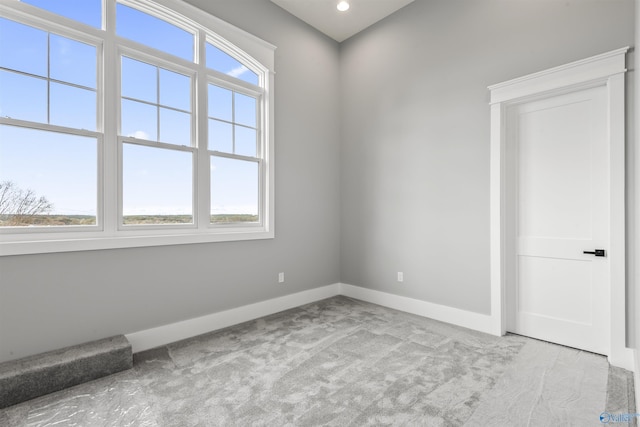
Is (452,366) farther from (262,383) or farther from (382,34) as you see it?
(382,34)

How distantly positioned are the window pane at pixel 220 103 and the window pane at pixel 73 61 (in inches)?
40.5

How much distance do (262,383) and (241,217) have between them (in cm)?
187

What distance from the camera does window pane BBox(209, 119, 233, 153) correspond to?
3273 mm

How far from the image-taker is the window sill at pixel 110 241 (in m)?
2.15

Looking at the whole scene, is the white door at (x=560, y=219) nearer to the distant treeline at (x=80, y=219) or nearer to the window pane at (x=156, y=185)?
the distant treeline at (x=80, y=219)

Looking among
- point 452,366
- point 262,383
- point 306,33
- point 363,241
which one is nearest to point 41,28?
point 306,33

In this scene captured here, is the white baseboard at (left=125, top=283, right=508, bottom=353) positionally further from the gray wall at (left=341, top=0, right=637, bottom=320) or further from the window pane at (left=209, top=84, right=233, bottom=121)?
the window pane at (left=209, top=84, right=233, bottom=121)

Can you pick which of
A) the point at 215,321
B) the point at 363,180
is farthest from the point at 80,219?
the point at 363,180

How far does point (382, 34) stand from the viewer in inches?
156

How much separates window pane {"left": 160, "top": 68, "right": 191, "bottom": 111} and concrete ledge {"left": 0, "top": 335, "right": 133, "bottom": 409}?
2164 millimetres

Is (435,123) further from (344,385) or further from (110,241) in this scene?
(110,241)

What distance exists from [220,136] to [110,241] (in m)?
1.50

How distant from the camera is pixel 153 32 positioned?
286 centimetres

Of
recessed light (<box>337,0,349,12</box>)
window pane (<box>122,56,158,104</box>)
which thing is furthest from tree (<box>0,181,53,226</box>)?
recessed light (<box>337,0,349,12</box>)
